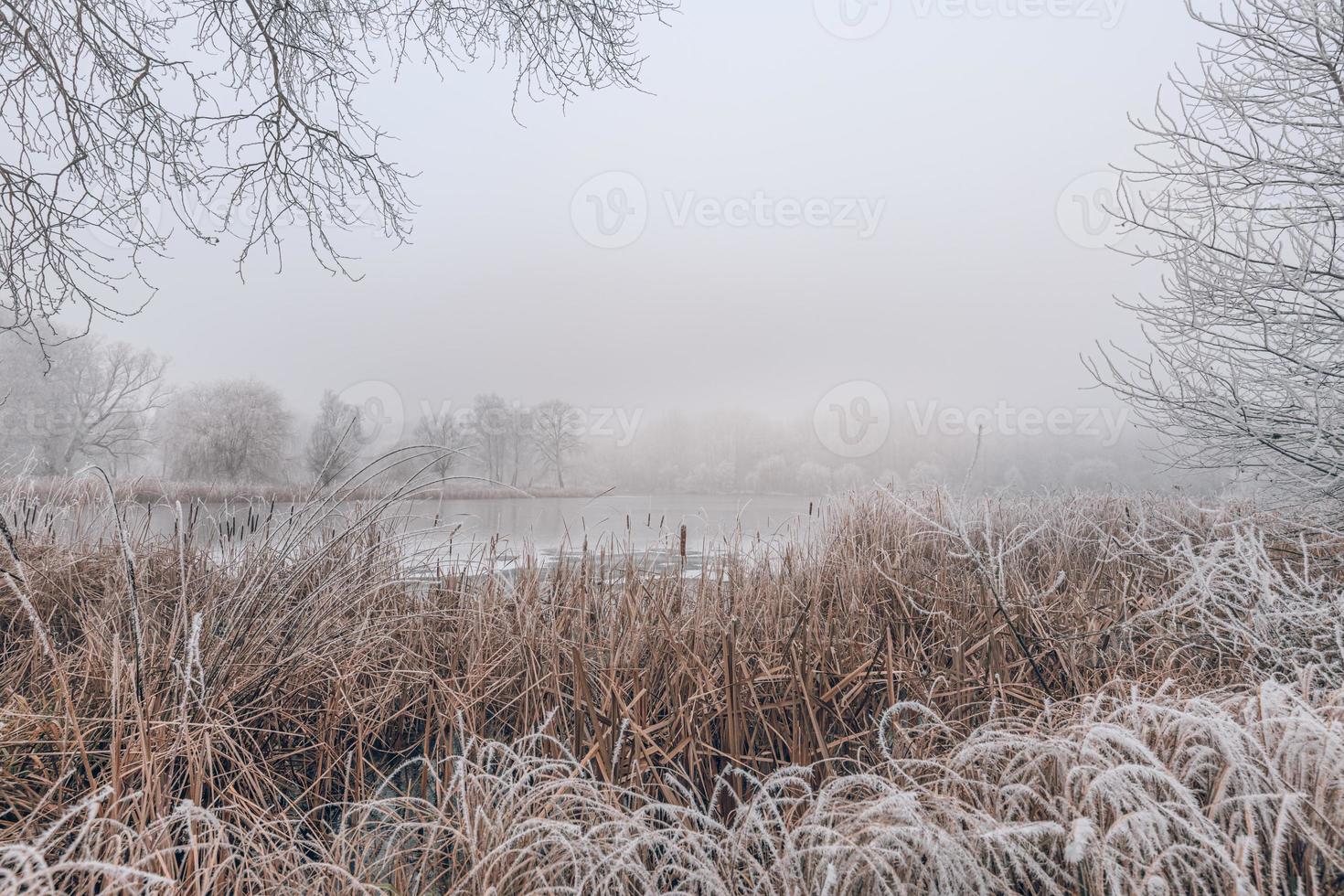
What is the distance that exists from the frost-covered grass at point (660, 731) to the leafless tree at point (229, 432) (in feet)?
45.6

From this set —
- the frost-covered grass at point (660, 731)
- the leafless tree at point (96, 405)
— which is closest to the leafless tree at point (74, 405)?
the leafless tree at point (96, 405)

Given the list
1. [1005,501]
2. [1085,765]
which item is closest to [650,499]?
[1085,765]

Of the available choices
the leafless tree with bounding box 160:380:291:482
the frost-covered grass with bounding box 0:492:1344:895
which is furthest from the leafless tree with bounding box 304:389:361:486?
the leafless tree with bounding box 160:380:291:482

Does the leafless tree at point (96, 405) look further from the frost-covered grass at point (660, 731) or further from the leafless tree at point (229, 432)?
the frost-covered grass at point (660, 731)

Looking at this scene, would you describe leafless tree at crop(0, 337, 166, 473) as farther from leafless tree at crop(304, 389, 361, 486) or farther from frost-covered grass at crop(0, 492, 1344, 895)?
frost-covered grass at crop(0, 492, 1344, 895)

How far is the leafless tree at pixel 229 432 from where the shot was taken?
1527cm

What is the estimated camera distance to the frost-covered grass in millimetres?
1176

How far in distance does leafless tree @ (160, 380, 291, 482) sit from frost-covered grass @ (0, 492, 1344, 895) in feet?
45.6

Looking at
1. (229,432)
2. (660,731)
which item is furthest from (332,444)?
(229,432)

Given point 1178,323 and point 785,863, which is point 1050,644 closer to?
point 785,863

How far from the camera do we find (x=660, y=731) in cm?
213

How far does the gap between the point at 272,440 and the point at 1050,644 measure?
18.6 meters

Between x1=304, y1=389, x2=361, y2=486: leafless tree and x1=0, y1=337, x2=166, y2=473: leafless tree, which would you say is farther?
x1=0, y1=337, x2=166, y2=473: leafless tree

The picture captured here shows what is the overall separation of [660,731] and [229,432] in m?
17.8
